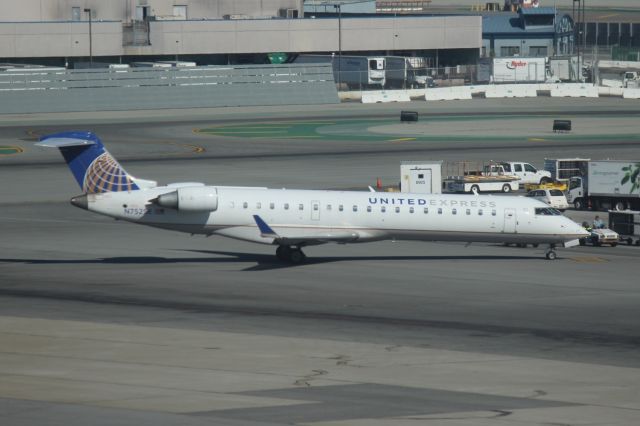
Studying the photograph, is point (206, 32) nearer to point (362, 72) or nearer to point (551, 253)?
point (362, 72)

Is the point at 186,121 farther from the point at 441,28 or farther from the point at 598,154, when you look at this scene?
the point at 441,28

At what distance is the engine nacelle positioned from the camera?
Answer: 48.2 m

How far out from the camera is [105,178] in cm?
4900

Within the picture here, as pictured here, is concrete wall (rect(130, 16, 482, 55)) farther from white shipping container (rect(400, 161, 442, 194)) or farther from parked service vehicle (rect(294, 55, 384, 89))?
white shipping container (rect(400, 161, 442, 194))

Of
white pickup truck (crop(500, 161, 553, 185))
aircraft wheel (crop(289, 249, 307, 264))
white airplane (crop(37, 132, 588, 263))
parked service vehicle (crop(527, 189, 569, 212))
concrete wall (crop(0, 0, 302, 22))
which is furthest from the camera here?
concrete wall (crop(0, 0, 302, 22))

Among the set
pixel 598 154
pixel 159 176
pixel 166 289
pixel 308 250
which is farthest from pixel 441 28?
pixel 166 289

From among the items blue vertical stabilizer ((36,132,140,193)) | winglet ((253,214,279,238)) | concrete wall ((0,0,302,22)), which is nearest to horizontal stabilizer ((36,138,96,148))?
blue vertical stabilizer ((36,132,140,193))

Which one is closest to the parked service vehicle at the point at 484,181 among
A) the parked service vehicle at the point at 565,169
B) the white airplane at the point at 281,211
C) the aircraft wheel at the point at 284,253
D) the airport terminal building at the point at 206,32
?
the parked service vehicle at the point at 565,169

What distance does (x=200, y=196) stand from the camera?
48406 millimetres

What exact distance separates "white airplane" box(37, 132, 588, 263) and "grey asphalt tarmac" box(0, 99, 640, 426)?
1.37 meters

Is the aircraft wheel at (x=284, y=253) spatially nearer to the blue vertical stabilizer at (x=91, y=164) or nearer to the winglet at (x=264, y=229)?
the winglet at (x=264, y=229)

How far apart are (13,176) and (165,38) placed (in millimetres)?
70014

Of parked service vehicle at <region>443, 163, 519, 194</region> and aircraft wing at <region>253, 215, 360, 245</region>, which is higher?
parked service vehicle at <region>443, 163, 519, 194</region>

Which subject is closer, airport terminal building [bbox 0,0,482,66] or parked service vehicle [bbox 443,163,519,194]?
parked service vehicle [bbox 443,163,519,194]
